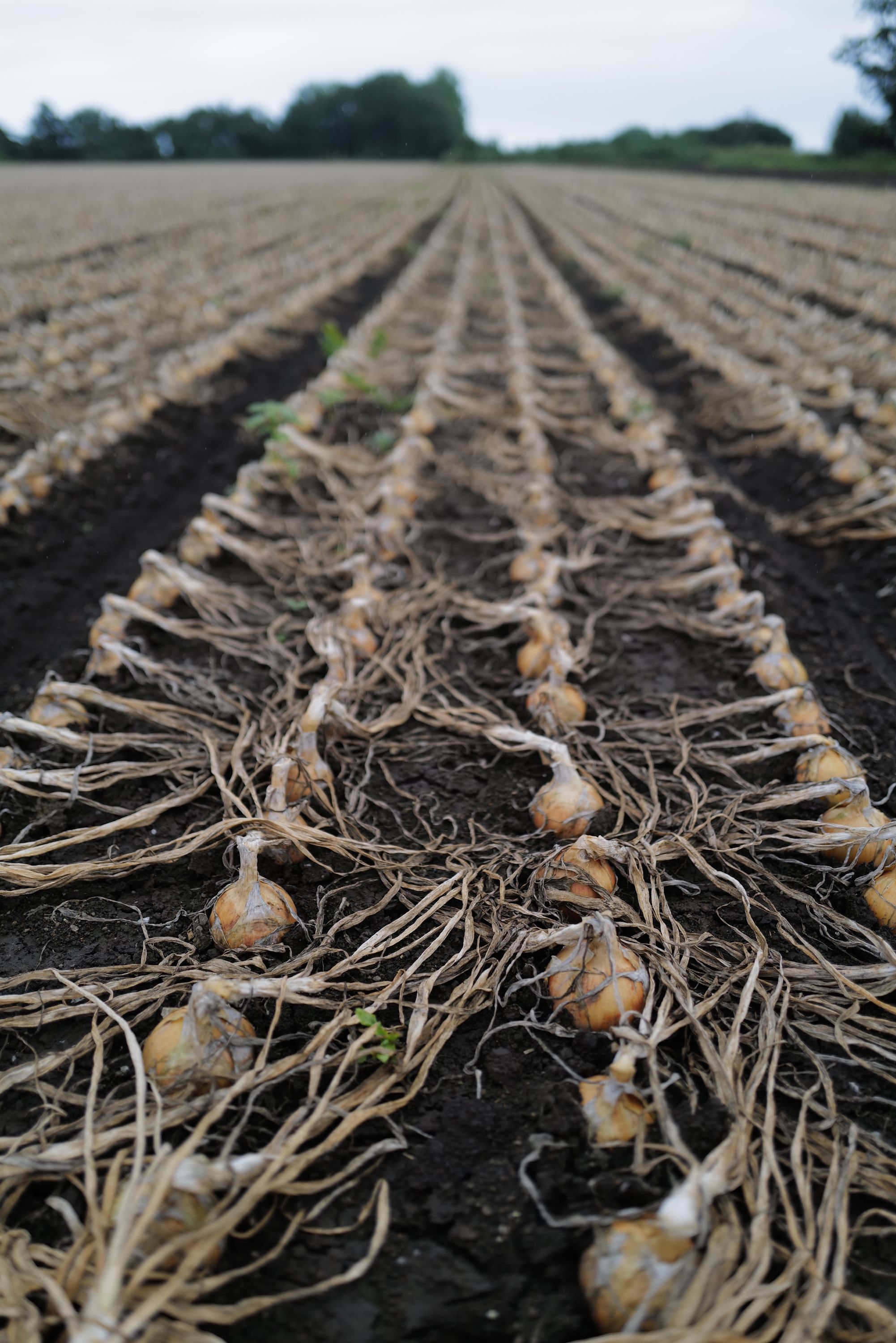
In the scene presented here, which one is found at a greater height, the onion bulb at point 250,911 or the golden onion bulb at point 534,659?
the golden onion bulb at point 534,659

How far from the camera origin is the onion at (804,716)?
2135mm

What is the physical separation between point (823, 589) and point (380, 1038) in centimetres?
259

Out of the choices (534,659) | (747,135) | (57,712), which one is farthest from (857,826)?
(747,135)

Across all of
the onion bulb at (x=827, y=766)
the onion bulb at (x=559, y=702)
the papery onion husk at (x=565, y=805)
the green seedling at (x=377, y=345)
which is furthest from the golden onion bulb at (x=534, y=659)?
the green seedling at (x=377, y=345)

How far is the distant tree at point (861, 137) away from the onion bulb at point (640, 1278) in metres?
32.6

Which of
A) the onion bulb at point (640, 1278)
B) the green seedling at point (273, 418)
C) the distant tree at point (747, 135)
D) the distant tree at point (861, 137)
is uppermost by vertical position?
the distant tree at point (747, 135)

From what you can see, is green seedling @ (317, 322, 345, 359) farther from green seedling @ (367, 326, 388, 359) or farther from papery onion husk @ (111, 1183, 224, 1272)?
papery onion husk @ (111, 1183, 224, 1272)

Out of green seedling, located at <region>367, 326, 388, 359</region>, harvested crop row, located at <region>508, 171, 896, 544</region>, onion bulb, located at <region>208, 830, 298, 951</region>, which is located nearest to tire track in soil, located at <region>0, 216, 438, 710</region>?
green seedling, located at <region>367, 326, 388, 359</region>

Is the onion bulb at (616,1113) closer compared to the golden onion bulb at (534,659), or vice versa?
the onion bulb at (616,1113)

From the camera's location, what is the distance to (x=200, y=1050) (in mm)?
1324

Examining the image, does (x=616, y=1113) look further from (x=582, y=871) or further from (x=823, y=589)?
(x=823, y=589)

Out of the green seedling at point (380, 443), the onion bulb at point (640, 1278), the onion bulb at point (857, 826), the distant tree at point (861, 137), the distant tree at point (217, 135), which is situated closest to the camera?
the onion bulb at point (640, 1278)

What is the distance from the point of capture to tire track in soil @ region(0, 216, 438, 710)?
2775 millimetres

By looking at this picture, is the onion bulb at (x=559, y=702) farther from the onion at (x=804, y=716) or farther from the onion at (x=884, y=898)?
the onion at (x=884, y=898)
